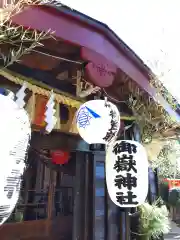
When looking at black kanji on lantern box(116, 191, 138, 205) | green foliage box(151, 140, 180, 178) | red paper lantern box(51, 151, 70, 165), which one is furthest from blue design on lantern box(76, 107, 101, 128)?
green foliage box(151, 140, 180, 178)

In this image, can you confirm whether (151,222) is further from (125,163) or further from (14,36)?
(14,36)

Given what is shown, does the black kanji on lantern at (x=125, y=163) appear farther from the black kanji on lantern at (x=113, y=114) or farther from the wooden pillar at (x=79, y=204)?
the black kanji on lantern at (x=113, y=114)

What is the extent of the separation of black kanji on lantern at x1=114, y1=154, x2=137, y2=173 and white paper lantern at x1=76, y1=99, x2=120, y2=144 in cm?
82

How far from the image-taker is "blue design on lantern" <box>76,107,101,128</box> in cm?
313

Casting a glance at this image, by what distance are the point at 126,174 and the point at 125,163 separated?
0.54 feet

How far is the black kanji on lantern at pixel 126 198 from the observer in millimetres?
3824

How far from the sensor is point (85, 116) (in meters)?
3.14

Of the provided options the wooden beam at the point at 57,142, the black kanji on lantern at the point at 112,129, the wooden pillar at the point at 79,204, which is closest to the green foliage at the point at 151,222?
the wooden pillar at the point at 79,204

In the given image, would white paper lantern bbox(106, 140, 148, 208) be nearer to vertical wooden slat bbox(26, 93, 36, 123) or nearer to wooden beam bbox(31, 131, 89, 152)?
wooden beam bbox(31, 131, 89, 152)

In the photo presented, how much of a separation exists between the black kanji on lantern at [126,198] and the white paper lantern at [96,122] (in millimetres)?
1070

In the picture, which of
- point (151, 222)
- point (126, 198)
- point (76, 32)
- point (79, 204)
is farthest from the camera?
point (151, 222)

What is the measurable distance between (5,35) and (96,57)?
47.3 inches

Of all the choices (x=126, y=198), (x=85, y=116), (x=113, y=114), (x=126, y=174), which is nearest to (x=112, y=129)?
(x=113, y=114)

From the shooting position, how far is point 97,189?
4.37 metres
